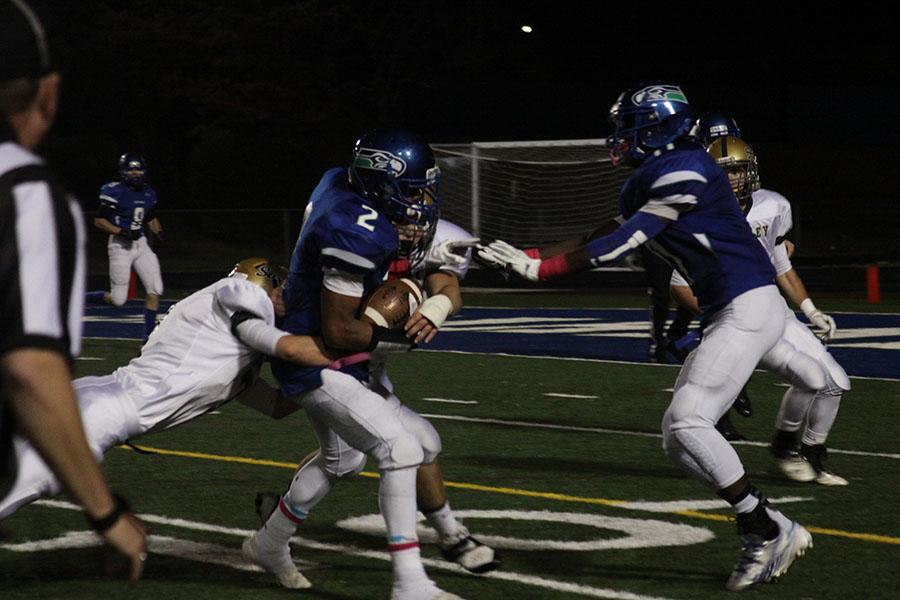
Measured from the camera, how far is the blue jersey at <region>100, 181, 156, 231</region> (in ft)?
49.4

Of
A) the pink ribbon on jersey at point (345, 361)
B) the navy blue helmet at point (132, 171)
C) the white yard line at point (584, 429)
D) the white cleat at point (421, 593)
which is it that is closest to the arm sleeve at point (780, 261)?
the white yard line at point (584, 429)

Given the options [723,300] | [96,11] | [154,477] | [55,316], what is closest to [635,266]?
[154,477]

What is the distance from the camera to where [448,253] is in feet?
17.1

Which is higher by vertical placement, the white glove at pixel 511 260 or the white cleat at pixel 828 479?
the white glove at pixel 511 260

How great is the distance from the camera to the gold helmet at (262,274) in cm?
528

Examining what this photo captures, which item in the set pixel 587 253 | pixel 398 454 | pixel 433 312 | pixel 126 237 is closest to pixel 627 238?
pixel 587 253

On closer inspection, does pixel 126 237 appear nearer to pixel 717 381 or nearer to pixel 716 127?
pixel 716 127

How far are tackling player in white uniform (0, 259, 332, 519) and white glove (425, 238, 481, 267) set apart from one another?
55 centimetres

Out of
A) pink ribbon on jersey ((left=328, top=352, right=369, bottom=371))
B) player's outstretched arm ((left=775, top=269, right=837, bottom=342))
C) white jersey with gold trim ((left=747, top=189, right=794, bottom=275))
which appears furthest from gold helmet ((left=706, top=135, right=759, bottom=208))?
pink ribbon on jersey ((left=328, top=352, right=369, bottom=371))

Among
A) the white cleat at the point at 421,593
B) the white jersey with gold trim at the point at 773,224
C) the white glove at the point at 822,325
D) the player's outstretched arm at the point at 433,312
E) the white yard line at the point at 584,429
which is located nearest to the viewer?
the white cleat at the point at 421,593

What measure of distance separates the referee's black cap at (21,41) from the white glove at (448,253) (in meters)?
2.85

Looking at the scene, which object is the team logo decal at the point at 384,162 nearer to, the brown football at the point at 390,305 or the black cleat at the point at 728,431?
the brown football at the point at 390,305

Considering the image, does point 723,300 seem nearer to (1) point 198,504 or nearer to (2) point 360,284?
(2) point 360,284

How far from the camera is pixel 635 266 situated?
2152cm
